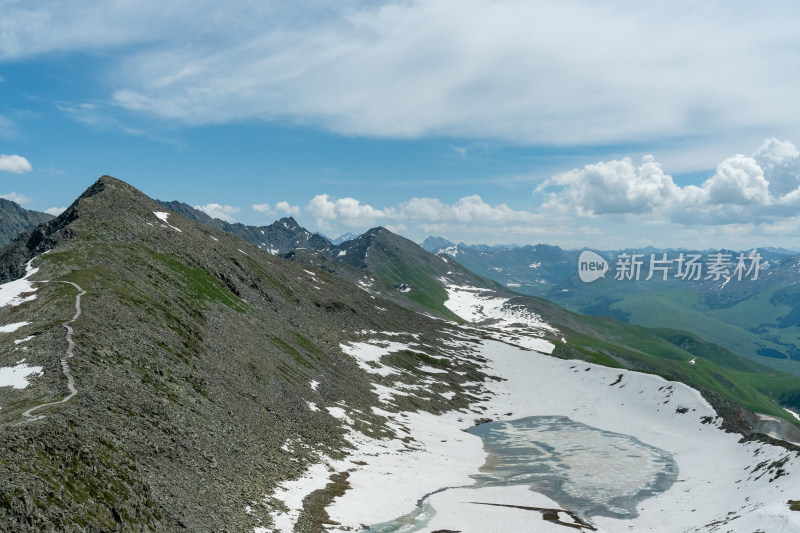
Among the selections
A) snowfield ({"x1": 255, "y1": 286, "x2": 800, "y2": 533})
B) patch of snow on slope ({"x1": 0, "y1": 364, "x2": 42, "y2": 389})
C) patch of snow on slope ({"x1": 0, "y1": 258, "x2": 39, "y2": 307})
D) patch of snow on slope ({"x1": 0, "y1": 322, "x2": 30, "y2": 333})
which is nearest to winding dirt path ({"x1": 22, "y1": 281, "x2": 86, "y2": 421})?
patch of snow on slope ({"x1": 0, "y1": 364, "x2": 42, "y2": 389})

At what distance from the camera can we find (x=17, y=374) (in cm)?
4491

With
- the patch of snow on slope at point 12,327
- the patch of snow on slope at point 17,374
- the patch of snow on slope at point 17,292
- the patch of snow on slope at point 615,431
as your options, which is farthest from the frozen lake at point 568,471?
the patch of snow on slope at point 17,292

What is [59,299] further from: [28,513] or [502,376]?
[502,376]

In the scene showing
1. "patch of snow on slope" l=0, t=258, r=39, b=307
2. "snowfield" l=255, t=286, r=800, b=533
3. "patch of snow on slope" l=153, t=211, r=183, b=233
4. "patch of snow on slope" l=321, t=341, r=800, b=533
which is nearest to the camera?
"snowfield" l=255, t=286, r=800, b=533

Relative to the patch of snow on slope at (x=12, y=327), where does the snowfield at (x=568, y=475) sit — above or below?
below

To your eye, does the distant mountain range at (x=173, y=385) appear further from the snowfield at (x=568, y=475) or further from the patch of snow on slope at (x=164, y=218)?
the snowfield at (x=568, y=475)

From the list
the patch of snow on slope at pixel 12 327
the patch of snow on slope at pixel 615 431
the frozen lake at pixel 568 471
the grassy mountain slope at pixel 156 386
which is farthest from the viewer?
the frozen lake at pixel 568 471

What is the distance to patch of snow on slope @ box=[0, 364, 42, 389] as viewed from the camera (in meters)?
43.1

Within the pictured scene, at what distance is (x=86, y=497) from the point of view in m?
29.2

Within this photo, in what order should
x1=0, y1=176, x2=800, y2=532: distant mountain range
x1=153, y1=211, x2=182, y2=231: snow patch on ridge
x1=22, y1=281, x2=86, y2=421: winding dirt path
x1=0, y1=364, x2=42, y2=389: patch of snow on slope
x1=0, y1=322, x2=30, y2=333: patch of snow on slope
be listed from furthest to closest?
x1=153, y1=211, x2=182, y2=231: snow patch on ridge
x1=0, y1=322, x2=30, y2=333: patch of snow on slope
x1=0, y1=364, x2=42, y2=389: patch of snow on slope
x1=22, y1=281, x2=86, y2=421: winding dirt path
x1=0, y1=176, x2=800, y2=532: distant mountain range

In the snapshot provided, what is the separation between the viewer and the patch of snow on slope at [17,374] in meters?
43.1

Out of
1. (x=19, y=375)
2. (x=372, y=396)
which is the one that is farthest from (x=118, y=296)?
(x=372, y=396)

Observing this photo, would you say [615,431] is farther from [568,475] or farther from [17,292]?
[17,292]

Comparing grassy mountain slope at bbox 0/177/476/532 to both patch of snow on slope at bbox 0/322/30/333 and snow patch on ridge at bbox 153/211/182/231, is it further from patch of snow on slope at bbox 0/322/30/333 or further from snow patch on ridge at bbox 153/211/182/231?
patch of snow on slope at bbox 0/322/30/333
